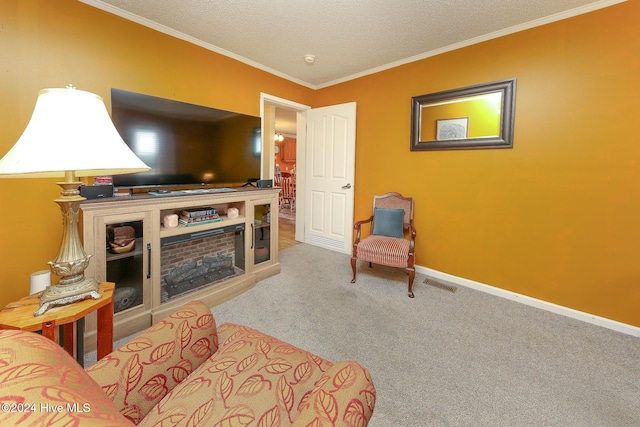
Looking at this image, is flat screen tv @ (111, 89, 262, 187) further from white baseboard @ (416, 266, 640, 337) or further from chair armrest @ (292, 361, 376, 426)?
white baseboard @ (416, 266, 640, 337)

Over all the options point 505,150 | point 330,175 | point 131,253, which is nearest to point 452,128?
point 505,150

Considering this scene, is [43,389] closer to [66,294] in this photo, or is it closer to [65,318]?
[65,318]

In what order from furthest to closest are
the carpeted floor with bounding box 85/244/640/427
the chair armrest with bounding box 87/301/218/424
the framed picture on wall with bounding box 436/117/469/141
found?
the framed picture on wall with bounding box 436/117/469/141 → the carpeted floor with bounding box 85/244/640/427 → the chair armrest with bounding box 87/301/218/424

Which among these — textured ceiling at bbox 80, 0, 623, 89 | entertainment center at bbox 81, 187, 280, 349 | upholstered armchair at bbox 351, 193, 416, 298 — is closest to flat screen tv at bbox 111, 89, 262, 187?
entertainment center at bbox 81, 187, 280, 349

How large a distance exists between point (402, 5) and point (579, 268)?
2.66 metres

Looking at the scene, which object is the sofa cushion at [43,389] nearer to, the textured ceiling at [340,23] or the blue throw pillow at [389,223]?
the textured ceiling at [340,23]

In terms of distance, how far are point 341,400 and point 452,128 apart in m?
2.96

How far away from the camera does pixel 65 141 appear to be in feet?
3.23

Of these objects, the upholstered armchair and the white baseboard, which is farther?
the upholstered armchair

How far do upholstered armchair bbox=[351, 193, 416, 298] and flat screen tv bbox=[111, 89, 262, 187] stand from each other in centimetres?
154

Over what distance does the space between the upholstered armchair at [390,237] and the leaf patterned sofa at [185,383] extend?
1721 mm

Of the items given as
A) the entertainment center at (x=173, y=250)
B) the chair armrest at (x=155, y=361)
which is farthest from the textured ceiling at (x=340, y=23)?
the chair armrest at (x=155, y=361)

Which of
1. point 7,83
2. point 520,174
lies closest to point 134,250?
point 7,83

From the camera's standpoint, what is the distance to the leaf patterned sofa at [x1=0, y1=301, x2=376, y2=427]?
0.41 meters
